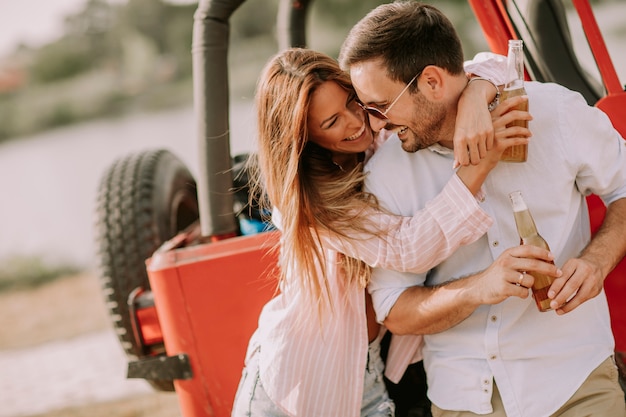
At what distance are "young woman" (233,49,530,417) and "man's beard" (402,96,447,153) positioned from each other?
169mm

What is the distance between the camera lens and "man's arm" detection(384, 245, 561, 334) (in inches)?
67.2

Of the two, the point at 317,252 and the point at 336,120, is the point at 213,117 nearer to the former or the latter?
the point at 336,120

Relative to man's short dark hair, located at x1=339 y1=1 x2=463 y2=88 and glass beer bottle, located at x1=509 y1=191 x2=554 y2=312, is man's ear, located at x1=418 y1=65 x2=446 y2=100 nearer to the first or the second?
man's short dark hair, located at x1=339 y1=1 x2=463 y2=88

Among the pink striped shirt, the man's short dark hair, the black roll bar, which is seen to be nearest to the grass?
the black roll bar

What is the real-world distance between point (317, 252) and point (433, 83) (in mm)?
533

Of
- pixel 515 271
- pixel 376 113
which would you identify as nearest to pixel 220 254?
pixel 376 113

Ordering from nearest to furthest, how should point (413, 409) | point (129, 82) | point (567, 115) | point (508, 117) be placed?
1. point (508, 117)
2. point (567, 115)
3. point (413, 409)
4. point (129, 82)

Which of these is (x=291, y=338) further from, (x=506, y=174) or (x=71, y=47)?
(x=71, y=47)

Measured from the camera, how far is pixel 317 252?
6.53 ft

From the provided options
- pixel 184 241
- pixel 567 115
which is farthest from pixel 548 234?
pixel 184 241

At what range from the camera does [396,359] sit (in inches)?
84.9

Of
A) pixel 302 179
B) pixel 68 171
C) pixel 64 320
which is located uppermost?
pixel 302 179

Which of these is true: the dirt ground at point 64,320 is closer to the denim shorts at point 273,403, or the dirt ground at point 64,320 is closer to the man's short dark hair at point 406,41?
the denim shorts at point 273,403

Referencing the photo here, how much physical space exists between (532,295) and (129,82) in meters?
10.9
